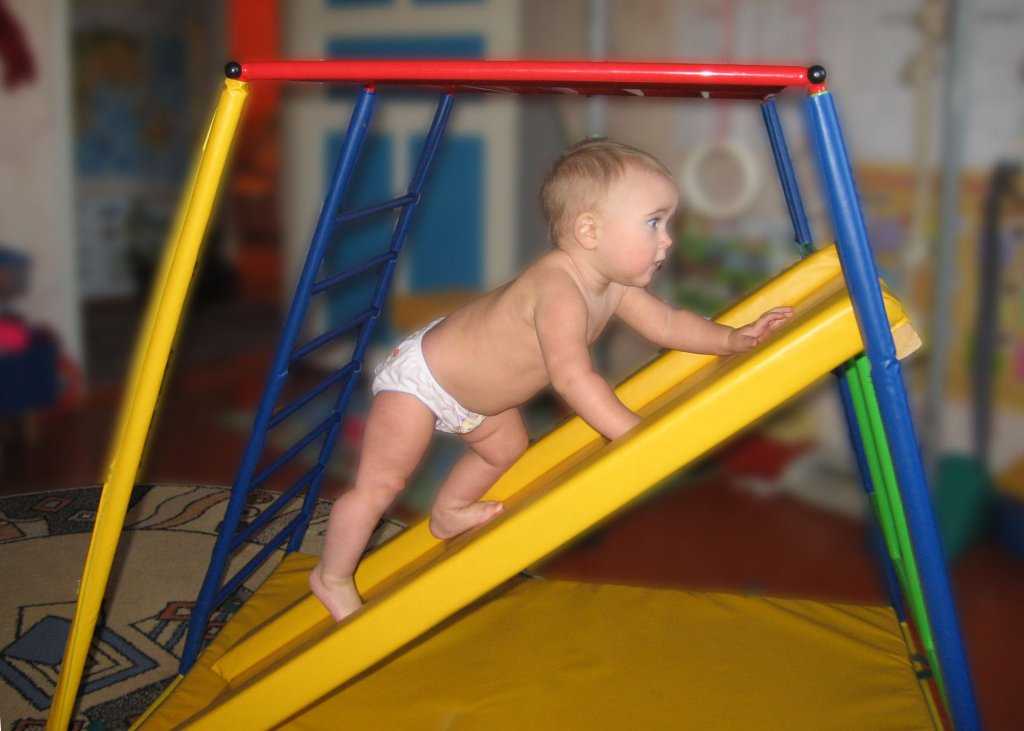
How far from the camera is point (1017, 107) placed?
2.69m

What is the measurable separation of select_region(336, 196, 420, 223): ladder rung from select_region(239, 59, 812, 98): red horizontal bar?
1.05 feet

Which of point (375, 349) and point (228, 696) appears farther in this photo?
point (375, 349)

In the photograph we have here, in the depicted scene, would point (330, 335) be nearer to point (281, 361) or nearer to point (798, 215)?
point (281, 361)

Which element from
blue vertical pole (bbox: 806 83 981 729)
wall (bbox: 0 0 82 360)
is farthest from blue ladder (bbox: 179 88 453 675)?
wall (bbox: 0 0 82 360)

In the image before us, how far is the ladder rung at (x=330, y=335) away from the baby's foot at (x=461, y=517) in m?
0.29

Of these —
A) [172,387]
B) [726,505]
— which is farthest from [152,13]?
[726,505]

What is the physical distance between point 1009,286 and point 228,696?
2383 millimetres

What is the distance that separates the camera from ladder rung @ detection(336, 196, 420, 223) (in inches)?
54.5

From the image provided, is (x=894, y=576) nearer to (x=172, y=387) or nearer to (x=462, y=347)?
(x=462, y=347)

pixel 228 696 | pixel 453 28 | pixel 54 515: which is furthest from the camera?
pixel 453 28

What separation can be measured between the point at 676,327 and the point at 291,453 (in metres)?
0.60

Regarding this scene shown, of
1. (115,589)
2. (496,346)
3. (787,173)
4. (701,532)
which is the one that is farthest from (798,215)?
(701,532)

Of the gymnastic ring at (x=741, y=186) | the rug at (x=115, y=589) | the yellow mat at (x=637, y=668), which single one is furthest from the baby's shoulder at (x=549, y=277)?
the gymnastic ring at (x=741, y=186)

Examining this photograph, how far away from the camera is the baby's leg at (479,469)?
1360mm
